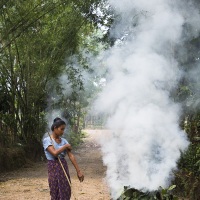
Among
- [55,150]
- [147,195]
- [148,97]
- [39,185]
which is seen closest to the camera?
[55,150]

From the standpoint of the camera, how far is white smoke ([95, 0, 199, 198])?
17.6 feet

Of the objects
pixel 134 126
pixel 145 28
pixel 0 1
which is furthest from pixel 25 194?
pixel 145 28

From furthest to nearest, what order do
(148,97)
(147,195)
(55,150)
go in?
(148,97) < (147,195) < (55,150)

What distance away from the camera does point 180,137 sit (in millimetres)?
6613

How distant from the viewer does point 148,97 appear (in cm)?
642

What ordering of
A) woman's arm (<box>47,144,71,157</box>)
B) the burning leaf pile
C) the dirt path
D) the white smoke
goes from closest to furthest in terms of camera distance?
woman's arm (<box>47,144,71,157</box>) → the burning leaf pile → the white smoke → the dirt path

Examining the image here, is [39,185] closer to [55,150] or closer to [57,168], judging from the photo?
[57,168]

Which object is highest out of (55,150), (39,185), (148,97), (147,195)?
(148,97)

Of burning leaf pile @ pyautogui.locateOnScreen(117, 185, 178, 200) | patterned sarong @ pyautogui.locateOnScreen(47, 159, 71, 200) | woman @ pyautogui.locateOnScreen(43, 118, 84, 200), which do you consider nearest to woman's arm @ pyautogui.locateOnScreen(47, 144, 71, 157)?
woman @ pyautogui.locateOnScreen(43, 118, 84, 200)

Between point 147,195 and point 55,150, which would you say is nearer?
point 55,150

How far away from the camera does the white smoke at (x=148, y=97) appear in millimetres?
5371

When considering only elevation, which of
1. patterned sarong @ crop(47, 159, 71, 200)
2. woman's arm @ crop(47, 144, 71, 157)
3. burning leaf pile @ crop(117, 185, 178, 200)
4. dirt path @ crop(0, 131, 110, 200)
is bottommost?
dirt path @ crop(0, 131, 110, 200)

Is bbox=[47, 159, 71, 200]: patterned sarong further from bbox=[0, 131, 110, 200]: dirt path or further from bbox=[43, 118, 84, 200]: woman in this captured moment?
bbox=[0, 131, 110, 200]: dirt path

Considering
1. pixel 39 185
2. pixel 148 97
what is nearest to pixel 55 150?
pixel 148 97
